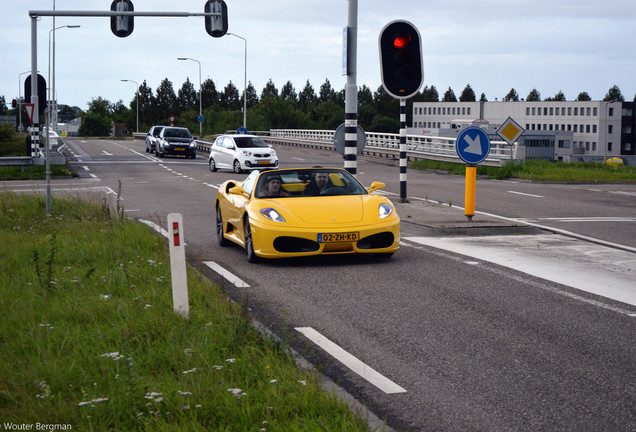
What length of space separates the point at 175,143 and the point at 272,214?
38086 millimetres

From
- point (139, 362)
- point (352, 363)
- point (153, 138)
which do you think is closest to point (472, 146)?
point (352, 363)

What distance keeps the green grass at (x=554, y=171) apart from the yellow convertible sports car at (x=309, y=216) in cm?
2074

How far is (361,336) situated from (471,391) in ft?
4.98

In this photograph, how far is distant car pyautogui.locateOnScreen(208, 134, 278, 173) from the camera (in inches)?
1328

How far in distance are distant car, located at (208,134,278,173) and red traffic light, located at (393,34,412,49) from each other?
17.9m

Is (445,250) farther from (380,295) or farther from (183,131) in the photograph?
(183,131)

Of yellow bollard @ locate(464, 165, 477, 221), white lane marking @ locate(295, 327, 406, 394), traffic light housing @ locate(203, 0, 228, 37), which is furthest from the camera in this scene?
traffic light housing @ locate(203, 0, 228, 37)

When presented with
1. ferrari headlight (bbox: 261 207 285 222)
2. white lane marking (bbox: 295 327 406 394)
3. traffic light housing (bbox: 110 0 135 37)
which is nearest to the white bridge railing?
traffic light housing (bbox: 110 0 135 37)

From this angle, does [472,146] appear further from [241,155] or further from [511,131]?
[241,155]

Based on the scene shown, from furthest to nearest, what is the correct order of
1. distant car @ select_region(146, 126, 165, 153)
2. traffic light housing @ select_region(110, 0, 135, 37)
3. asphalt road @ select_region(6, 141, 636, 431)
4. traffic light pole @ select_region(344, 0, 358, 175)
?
distant car @ select_region(146, 126, 165, 153) < traffic light housing @ select_region(110, 0, 135, 37) < traffic light pole @ select_region(344, 0, 358, 175) < asphalt road @ select_region(6, 141, 636, 431)

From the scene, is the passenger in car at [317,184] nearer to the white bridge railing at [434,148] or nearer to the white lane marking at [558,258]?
the white lane marking at [558,258]


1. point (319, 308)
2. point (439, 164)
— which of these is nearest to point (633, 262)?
point (319, 308)

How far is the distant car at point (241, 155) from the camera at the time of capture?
111ft

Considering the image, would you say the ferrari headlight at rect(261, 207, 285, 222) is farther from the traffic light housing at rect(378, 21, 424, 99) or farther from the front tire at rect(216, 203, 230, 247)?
the traffic light housing at rect(378, 21, 424, 99)
